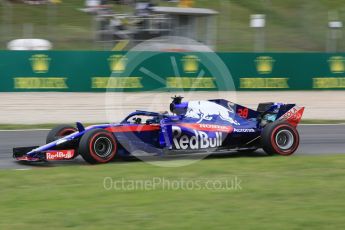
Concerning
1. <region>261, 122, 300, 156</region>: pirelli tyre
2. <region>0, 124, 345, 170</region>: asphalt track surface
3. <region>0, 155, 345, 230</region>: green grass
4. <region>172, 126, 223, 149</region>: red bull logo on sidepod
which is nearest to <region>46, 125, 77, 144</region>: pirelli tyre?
<region>0, 124, 345, 170</region>: asphalt track surface

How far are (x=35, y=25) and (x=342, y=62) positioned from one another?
11.0 m

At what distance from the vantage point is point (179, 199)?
266 inches

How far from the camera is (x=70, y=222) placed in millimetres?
5734

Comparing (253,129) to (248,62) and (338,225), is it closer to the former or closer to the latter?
(338,225)

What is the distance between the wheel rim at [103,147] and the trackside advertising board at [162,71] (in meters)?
7.95

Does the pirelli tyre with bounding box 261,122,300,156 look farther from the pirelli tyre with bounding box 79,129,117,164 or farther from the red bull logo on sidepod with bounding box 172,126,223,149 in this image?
the pirelli tyre with bounding box 79,129,117,164

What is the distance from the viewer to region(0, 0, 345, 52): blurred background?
2267 cm

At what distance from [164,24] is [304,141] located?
12.4 meters

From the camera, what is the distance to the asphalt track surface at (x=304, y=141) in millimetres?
10078

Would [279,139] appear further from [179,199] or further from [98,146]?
[179,199]

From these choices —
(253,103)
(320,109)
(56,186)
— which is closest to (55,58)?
(253,103)

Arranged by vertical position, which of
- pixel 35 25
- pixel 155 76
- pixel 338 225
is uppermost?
pixel 35 25

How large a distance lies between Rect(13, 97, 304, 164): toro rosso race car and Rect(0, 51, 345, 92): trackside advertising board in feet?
22.6

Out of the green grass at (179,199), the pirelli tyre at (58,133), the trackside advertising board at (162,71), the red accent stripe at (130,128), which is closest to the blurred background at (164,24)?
the trackside advertising board at (162,71)
